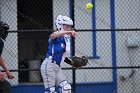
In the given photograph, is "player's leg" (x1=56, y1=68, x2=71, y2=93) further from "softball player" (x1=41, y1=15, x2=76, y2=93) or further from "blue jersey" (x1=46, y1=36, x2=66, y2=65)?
"blue jersey" (x1=46, y1=36, x2=66, y2=65)

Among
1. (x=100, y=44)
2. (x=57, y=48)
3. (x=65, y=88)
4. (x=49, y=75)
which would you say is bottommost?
(x=65, y=88)

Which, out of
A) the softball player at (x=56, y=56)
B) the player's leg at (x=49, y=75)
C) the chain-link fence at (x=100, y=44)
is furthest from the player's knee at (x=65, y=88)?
the chain-link fence at (x=100, y=44)

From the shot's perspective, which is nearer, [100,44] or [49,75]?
[49,75]

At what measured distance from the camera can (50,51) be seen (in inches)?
316

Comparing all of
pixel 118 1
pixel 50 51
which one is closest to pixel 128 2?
pixel 118 1

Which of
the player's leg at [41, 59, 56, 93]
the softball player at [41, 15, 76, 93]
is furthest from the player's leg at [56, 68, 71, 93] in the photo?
the player's leg at [41, 59, 56, 93]

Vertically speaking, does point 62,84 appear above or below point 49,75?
below

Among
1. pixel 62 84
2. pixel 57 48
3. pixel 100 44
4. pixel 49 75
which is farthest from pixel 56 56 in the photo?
pixel 100 44

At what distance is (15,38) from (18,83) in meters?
0.96

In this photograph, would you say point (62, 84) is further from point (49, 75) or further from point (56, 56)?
point (56, 56)

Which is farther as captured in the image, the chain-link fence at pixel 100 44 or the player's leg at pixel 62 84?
the chain-link fence at pixel 100 44

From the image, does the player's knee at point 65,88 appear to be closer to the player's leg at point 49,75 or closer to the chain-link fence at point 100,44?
the player's leg at point 49,75

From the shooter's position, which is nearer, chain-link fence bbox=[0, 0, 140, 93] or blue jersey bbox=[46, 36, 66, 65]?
blue jersey bbox=[46, 36, 66, 65]

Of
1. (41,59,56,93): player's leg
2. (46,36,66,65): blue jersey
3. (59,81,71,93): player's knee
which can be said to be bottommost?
(59,81,71,93): player's knee
